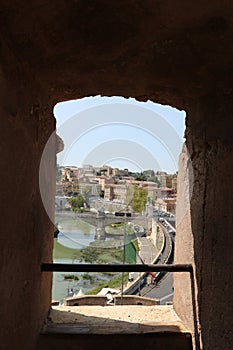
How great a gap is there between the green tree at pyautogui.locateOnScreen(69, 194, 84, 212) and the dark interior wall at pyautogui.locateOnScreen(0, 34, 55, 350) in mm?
820

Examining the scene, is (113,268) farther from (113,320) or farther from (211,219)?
(211,219)

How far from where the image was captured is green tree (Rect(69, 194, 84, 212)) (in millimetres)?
2702

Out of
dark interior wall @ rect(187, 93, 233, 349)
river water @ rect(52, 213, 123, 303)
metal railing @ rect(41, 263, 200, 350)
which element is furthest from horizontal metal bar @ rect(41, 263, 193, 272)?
river water @ rect(52, 213, 123, 303)

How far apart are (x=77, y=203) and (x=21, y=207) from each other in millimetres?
1394

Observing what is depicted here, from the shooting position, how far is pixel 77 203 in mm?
2771

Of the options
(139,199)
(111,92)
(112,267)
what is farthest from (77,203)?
(111,92)

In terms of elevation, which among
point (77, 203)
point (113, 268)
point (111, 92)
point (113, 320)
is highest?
point (111, 92)

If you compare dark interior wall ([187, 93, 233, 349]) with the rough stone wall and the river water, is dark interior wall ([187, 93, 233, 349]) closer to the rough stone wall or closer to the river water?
the rough stone wall

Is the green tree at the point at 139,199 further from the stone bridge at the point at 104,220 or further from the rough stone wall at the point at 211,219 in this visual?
the rough stone wall at the point at 211,219

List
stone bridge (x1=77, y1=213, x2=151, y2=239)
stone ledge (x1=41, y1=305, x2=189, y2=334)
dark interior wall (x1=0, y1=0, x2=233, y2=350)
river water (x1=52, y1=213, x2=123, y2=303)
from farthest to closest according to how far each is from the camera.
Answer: stone bridge (x1=77, y1=213, x2=151, y2=239)
river water (x1=52, y1=213, x2=123, y2=303)
stone ledge (x1=41, y1=305, x2=189, y2=334)
dark interior wall (x1=0, y1=0, x2=233, y2=350)

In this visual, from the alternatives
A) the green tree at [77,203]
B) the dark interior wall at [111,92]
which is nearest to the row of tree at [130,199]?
the green tree at [77,203]

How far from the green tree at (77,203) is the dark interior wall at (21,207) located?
82cm

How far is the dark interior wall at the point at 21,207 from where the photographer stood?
46.1 inches

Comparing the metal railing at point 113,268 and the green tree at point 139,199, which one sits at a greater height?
the green tree at point 139,199
